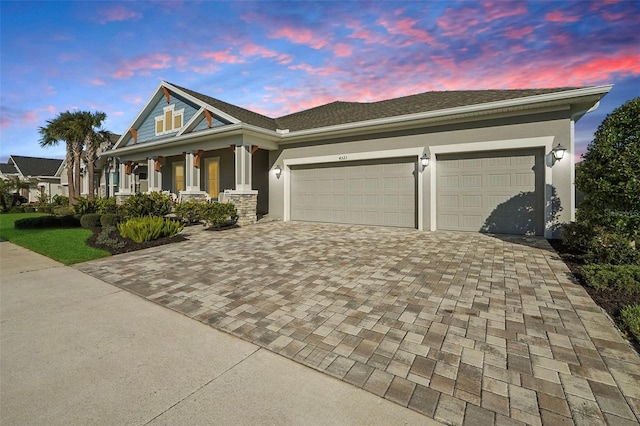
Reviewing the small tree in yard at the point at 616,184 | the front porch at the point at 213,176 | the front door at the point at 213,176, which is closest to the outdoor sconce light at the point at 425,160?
the small tree in yard at the point at 616,184

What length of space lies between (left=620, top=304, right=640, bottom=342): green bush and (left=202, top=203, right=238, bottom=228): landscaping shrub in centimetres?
1022

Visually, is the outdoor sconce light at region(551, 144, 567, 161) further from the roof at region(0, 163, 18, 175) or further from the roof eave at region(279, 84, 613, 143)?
the roof at region(0, 163, 18, 175)

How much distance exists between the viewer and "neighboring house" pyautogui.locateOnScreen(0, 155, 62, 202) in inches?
1152

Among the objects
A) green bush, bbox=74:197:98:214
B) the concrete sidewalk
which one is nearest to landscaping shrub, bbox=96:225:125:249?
the concrete sidewalk

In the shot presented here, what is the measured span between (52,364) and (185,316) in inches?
47.0

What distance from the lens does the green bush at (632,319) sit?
2803 millimetres

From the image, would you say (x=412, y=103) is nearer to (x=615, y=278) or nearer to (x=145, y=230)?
(x=615, y=278)

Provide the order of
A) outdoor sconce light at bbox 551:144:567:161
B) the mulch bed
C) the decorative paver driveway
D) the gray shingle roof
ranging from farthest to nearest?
the gray shingle roof, outdoor sconce light at bbox 551:144:567:161, the mulch bed, the decorative paver driveway

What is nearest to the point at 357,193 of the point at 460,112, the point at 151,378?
the point at 460,112

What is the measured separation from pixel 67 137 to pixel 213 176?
15180 mm

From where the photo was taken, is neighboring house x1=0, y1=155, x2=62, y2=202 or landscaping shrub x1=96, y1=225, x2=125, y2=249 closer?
landscaping shrub x1=96, y1=225, x2=125, y2=249

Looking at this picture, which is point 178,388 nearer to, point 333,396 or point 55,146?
point 333,396

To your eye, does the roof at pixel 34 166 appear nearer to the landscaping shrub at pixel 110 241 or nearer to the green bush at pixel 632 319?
the landscaping shrub at pixel 110 241

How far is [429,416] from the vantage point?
186 centimetres
